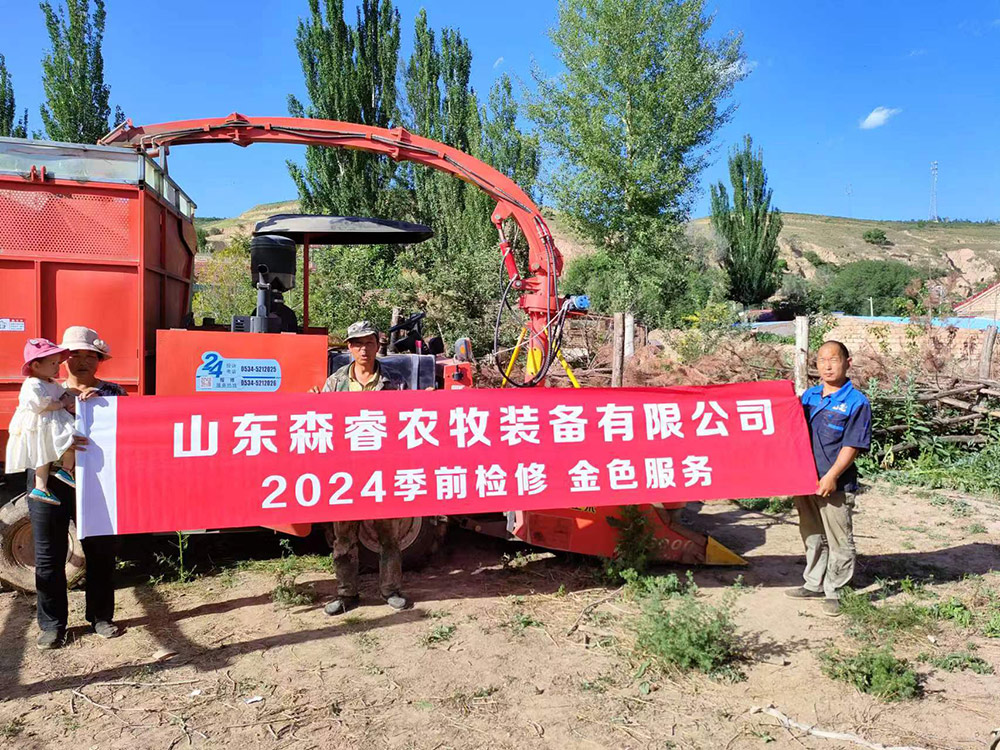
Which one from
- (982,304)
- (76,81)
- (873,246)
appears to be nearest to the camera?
(76,81)

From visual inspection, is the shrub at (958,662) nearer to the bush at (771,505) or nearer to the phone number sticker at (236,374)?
the bush at (771,505)

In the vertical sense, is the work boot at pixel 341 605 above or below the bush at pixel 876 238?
below

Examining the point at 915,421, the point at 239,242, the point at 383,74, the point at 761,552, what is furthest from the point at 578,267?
the point at 761,552

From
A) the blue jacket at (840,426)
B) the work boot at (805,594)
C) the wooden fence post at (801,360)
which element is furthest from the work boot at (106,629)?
the wooden fence post at (801,360)

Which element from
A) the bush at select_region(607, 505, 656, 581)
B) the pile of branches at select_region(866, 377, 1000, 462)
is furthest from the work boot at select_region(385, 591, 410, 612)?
the pile of branches at select_region(866, 377, 1000, 462)

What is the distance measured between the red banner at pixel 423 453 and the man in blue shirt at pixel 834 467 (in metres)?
0.12

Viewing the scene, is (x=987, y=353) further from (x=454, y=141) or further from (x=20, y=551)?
(x=454, y=141)

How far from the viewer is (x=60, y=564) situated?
12.6ft

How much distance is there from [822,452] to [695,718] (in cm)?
215

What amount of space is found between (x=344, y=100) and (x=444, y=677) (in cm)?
2205

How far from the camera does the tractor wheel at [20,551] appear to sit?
4.48m

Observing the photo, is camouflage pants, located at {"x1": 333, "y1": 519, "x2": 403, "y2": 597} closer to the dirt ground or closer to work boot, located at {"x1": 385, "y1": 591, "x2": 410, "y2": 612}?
work boot, located at {"x1": 385, "y1": 591, "x2": 410, "y2": 612}

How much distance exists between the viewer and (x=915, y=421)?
877 centimetres

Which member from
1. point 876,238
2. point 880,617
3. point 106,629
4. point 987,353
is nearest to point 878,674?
point 880,617
